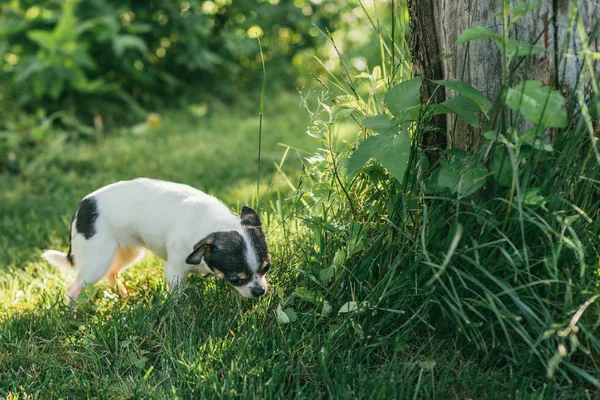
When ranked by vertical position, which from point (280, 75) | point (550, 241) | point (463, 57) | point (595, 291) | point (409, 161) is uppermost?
point (463, 57)

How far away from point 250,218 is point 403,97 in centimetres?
105

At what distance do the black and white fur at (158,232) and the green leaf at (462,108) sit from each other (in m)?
1.10

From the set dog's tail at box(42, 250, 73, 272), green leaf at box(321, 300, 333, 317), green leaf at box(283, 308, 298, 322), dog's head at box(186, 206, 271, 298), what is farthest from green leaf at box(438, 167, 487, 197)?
dog's tail at box(42, 250, 73, 272)

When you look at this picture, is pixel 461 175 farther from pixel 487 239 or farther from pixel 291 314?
pixel 291 314

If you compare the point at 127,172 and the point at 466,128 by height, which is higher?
the point at 466,128

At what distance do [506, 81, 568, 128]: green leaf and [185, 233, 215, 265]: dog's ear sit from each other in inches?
59.0

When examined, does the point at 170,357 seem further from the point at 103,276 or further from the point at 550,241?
the point at 550,241

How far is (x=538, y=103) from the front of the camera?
226 centimetres

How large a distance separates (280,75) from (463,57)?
6.33 meters

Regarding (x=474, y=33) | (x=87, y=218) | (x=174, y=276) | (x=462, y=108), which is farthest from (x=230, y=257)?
(x=474, y=33)

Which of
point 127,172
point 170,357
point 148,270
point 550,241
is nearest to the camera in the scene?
point 550,241

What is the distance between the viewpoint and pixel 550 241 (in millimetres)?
2350

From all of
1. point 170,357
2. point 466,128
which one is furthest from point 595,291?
point 170,357

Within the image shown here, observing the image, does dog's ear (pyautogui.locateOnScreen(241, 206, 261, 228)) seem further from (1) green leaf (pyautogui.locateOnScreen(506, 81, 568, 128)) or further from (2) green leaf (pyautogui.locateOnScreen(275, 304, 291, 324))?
(1) green leaf (pyautogui.locateOnScreen(506, 81, 568, 128))
